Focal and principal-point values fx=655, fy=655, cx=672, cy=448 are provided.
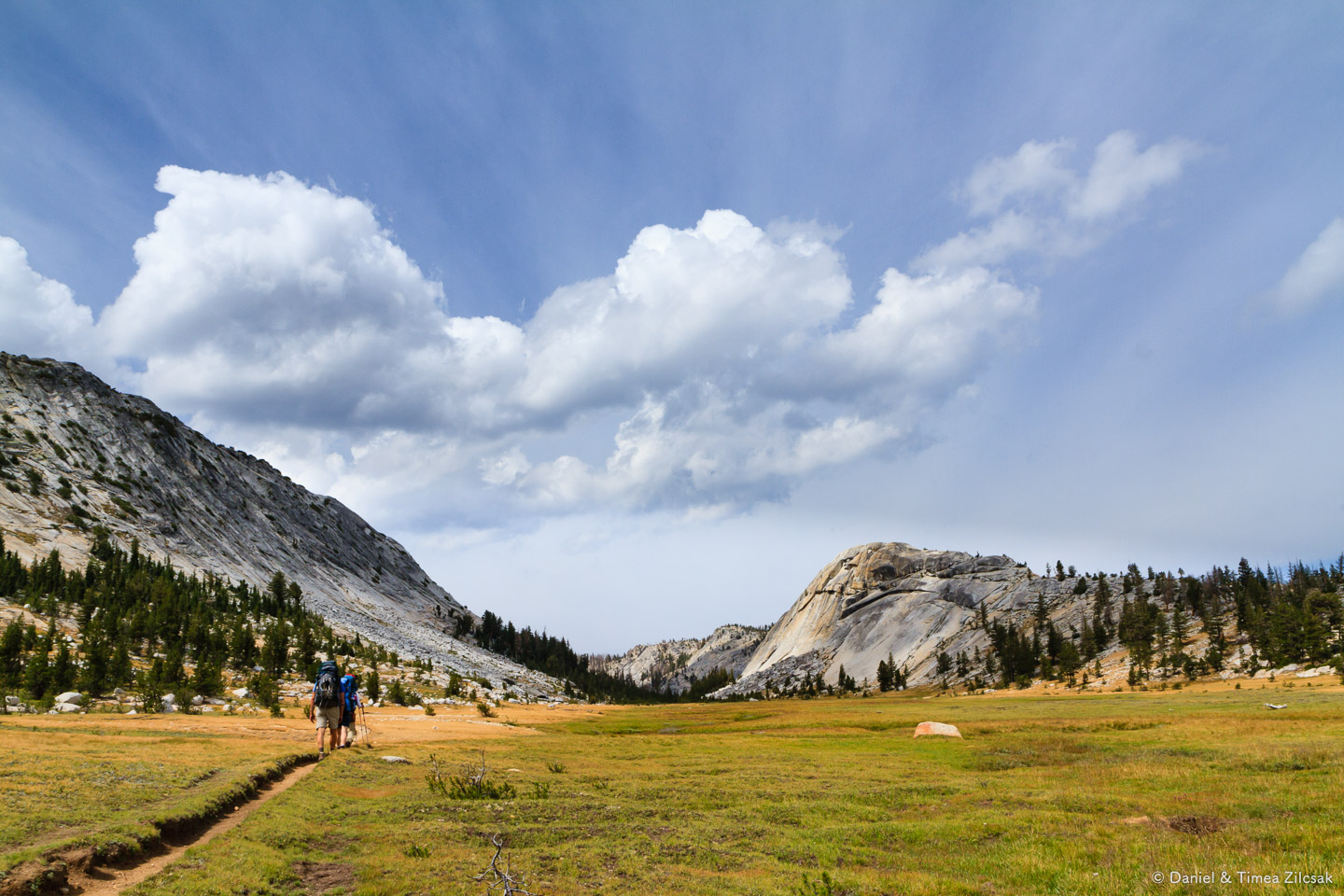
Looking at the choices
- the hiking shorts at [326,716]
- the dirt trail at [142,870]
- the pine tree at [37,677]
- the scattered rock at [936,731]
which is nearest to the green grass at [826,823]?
the dirt trail at [142,870]

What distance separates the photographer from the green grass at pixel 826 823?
12922mm

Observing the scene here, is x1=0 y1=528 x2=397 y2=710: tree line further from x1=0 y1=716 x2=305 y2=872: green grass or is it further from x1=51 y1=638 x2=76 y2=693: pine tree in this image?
x1=0 y1=716 x2=305 y2=872: green grass

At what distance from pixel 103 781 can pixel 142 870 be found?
737 centimetres

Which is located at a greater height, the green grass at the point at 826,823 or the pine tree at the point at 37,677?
the pine tree at the point at 37,677

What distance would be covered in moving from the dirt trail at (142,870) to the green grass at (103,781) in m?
0.54

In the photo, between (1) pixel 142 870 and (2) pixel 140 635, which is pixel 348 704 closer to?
(1) pixel 142 870

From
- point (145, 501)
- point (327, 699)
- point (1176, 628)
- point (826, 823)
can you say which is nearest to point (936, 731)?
point (826, 823)

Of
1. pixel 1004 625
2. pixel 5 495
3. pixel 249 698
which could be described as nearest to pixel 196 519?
pixel 5 495

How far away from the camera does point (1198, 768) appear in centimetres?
2467

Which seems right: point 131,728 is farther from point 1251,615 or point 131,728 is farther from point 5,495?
point 1251,615

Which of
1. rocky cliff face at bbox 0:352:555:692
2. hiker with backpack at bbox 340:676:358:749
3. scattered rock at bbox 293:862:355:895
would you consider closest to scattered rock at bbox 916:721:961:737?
hiker with backpack at bbox 340:676:358:749

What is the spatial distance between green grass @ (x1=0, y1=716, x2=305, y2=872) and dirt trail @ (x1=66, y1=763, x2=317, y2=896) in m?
0.54

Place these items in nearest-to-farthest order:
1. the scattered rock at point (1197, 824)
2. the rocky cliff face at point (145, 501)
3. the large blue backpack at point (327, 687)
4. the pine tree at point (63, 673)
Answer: the scattered rock at point (1197, 824) < the large blue backpack at point (327, 687) < the pine tree at point (63, 673) < the rocky cliff face at point (145, 501)

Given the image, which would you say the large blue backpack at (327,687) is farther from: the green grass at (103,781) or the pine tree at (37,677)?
the pine tree at (37,677)
